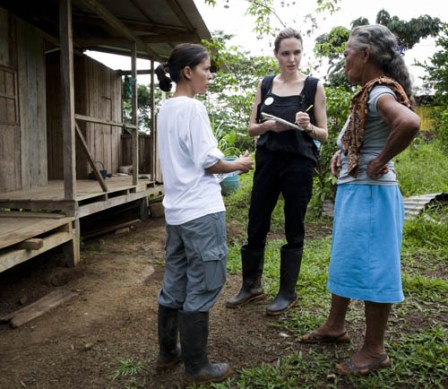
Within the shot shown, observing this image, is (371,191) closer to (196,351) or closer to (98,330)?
(196,351)

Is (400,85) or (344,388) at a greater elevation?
(400,85)

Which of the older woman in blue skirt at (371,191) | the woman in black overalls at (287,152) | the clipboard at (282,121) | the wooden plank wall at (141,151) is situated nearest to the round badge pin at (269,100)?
the woman in black overalls at (287,152)

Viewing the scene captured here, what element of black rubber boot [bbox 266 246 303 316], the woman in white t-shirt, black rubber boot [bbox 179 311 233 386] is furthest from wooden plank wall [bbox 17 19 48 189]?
black rubber boot [bbox 179 311 233 386]

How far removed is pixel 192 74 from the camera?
204 cm

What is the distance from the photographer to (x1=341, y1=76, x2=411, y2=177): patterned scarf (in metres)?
1.92

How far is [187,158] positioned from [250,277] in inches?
56.5

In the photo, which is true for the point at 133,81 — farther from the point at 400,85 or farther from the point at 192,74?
the point at 400,85

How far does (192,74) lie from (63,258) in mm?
2967

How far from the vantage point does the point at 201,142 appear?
6.31 ft

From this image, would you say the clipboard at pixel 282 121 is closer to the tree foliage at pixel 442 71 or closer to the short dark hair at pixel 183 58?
the short dark hair at pixel 183 58

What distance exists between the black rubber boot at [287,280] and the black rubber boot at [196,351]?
85cm

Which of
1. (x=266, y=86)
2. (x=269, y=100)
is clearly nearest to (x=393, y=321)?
(x=269, y=100)

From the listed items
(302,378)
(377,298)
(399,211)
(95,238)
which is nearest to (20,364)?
(302,378)

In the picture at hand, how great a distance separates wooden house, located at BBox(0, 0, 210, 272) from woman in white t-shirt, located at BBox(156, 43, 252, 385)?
1793 mm
